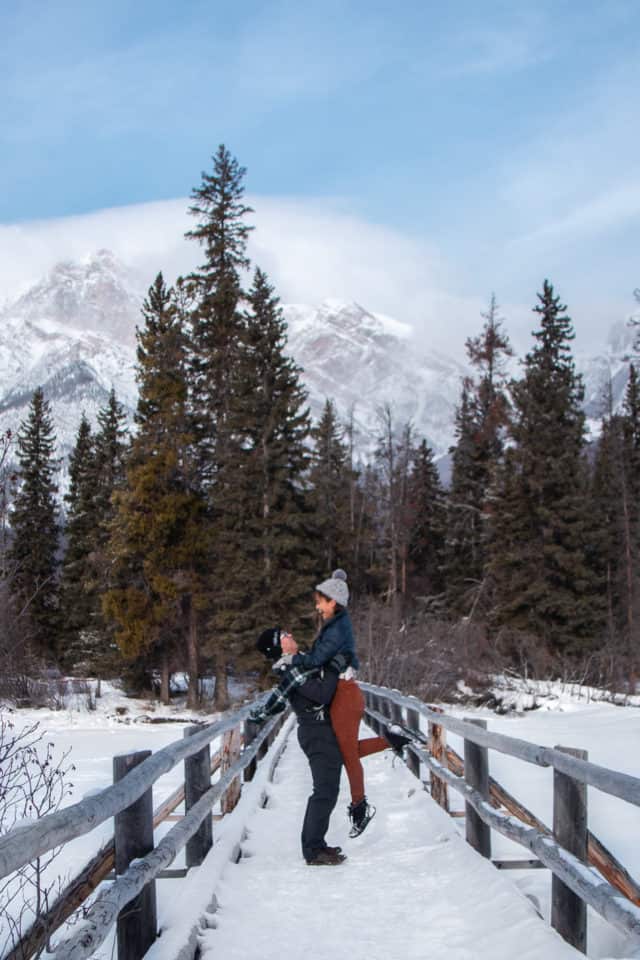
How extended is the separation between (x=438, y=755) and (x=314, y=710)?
2.25 metres

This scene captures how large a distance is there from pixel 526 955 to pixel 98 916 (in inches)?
84.0

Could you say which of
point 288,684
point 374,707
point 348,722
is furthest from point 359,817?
point 374,707

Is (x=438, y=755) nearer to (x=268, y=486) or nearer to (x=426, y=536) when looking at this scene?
(x=268, y=486)

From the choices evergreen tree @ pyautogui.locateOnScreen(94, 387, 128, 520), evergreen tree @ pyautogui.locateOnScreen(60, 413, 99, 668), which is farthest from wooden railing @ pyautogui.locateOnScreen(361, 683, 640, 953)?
evergreen tree @ pyautogui.locateOnScreen(94, 387, 128, 520)

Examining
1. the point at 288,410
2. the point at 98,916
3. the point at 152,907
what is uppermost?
the point at 288,410

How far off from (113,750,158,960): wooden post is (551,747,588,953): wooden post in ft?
6.36

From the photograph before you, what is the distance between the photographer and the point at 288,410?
117 feet

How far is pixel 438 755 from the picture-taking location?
28.0ft

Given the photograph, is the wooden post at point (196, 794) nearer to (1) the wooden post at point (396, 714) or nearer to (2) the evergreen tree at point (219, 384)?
(1) the wooden post at point (396, 714)

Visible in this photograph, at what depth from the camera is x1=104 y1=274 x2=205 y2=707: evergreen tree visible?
34906 millimetres

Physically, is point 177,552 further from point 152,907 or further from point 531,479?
point 152,907

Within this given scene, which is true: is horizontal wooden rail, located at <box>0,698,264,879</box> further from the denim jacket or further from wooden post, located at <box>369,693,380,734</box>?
wooden post, located at <box>369,693,380,734</box>

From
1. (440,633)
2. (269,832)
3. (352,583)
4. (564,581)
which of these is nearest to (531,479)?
(564,581)

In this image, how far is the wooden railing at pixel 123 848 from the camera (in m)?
2.82
